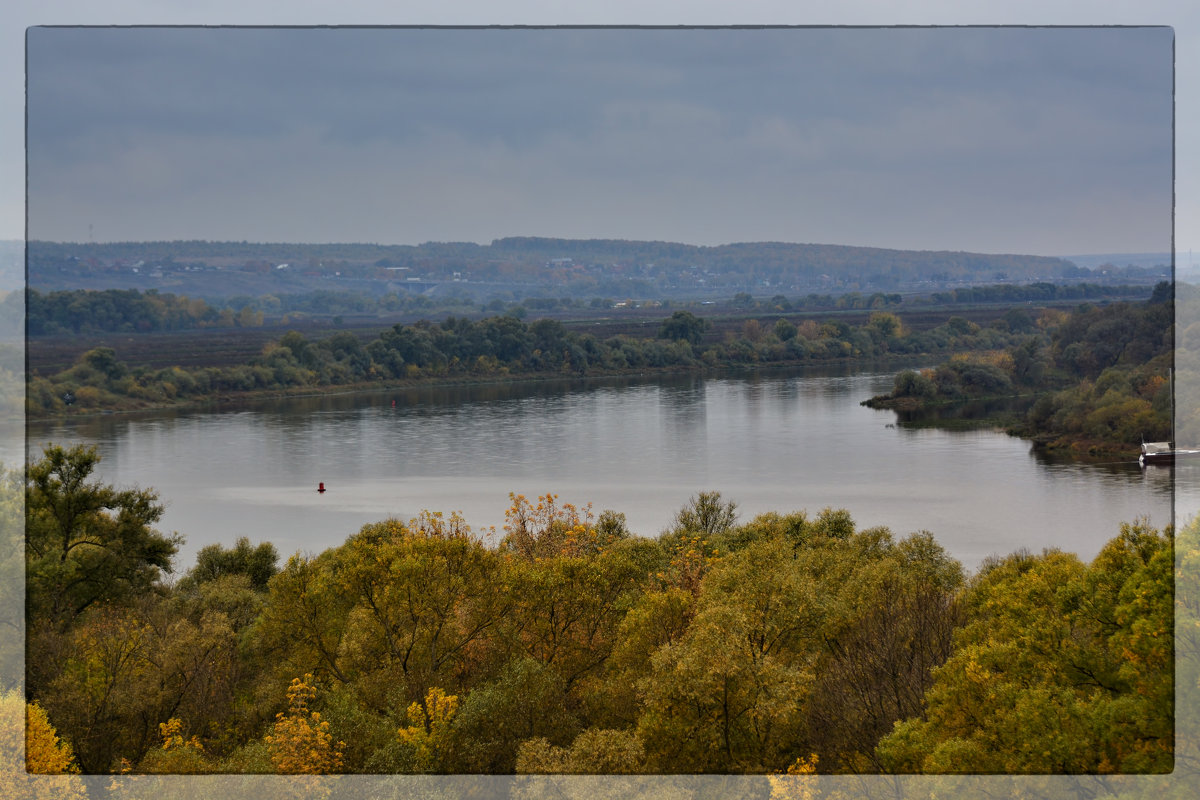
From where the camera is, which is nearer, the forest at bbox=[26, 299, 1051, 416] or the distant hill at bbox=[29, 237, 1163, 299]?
the distant hill at bbox=[29, 237, 1163, 299]

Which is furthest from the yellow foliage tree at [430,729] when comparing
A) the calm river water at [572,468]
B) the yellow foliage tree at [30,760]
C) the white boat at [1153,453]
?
the white boat at [1153,453]

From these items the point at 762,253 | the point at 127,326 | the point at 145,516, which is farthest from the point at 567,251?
the point at 145,516

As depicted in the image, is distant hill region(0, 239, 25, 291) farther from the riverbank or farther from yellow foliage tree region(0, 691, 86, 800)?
the riverbank

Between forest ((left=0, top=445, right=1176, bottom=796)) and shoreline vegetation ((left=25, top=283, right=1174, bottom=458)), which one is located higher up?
shoreline vegetation ((left=25, top=283, right=1174, bottom=458))

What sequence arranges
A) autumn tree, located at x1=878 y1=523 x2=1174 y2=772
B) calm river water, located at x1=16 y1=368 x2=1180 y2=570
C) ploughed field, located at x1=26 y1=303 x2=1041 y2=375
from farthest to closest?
1. calm river water, located at x1=16 y1=368 x2=1180 y2=570
2. ploughed field, located at x1=26 y1=303 x2=1041 y2=375
3. autumn tree, located at x1=878 y1=523 x2=1174 y2=772

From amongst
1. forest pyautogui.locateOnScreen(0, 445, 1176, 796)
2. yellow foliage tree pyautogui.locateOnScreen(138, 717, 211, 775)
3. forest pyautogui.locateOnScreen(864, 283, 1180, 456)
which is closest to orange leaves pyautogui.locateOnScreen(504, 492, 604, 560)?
forest pyautogui.locateOnScreen(0, 445, 1176, 796)

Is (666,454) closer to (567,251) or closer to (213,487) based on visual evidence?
(567,251)

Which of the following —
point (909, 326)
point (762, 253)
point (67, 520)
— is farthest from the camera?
point (909, 326)

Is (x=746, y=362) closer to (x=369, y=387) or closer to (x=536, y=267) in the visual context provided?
(x=536, y=267)
